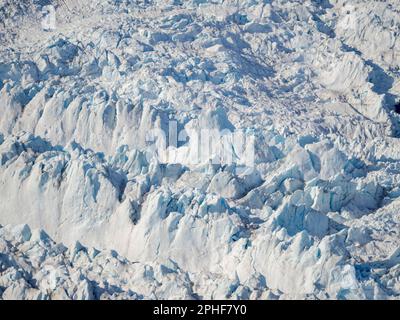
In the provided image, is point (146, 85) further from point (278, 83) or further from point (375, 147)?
point (375, 147)

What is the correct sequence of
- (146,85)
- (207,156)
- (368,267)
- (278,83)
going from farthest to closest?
1. (278,83)
2. (146,85)
3. (207,156)
4. (368,267)
